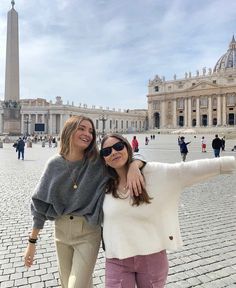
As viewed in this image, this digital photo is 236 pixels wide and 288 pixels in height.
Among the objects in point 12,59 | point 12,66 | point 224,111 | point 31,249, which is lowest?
point 31,249

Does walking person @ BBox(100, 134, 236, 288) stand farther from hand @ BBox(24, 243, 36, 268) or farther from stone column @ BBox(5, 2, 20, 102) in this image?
stone column @ BBox(5, 2, 20, 102)

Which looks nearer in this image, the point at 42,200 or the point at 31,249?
the point at 42,200

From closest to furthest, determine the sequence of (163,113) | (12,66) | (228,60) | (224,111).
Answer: (12,66), (224,111), (163,113), (228,60)

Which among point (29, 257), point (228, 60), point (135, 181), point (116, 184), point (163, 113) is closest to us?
point (135, 181)

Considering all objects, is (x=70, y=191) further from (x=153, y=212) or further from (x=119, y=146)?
(x=153, y=212)

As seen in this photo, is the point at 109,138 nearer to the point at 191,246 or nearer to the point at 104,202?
the point at 104,202

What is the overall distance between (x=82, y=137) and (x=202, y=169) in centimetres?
82

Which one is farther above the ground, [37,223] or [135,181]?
[135,181]

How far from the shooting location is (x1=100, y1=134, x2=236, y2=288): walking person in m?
1.93

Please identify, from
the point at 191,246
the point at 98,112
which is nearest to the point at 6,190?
the point at 191,246

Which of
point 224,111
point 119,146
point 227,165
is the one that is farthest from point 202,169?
point 224,111

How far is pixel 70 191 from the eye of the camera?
7.03 ft

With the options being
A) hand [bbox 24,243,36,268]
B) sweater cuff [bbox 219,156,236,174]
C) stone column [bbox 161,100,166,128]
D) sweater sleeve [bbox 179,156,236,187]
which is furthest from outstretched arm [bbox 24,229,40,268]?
stone column [bbox 161,100,166,128]

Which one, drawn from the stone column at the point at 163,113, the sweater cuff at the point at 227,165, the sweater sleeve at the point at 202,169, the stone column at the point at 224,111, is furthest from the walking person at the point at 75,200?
the stone column at the point at 163,113
